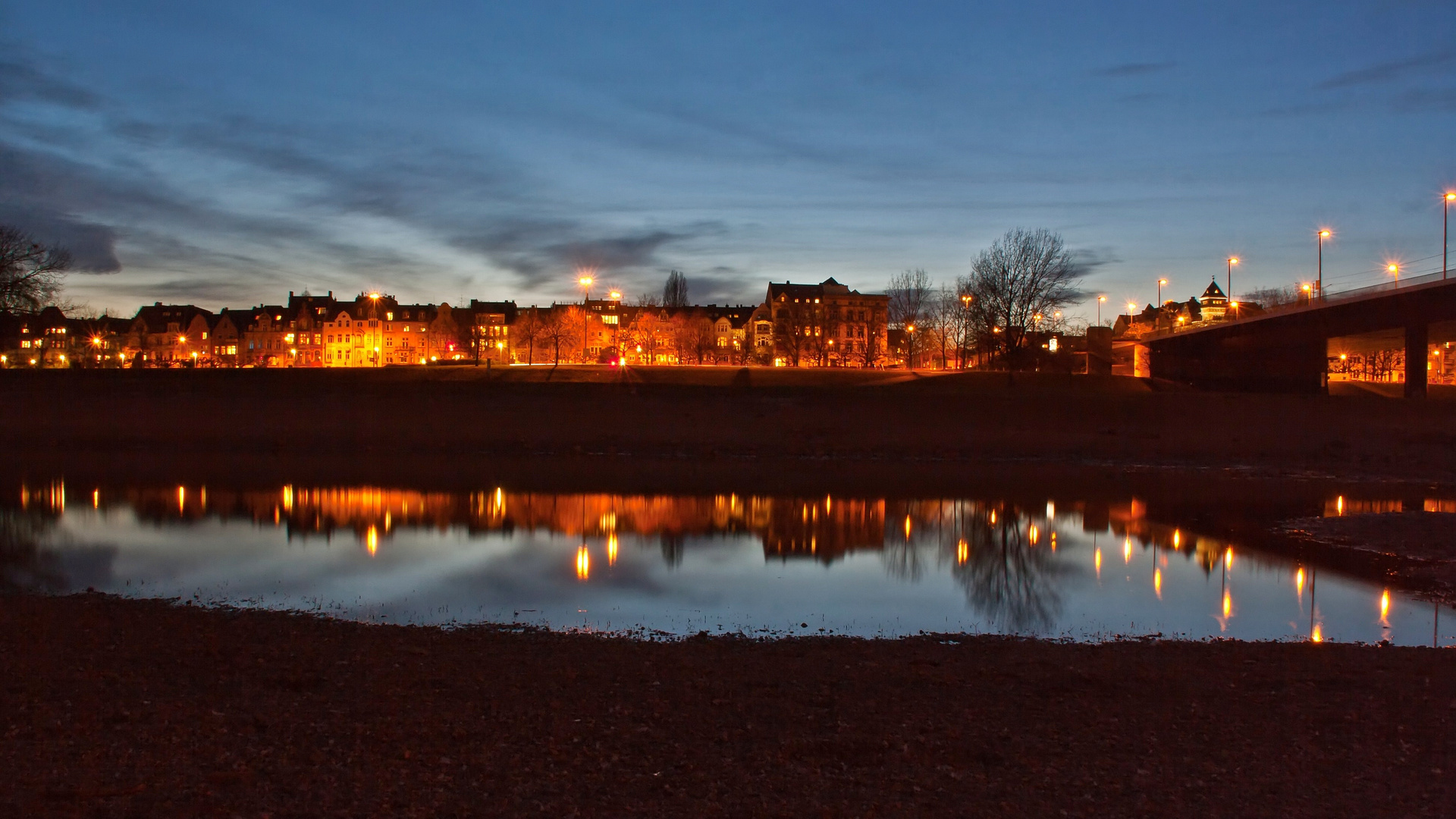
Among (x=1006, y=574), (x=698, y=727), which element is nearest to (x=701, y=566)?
(x=1006, y=574)

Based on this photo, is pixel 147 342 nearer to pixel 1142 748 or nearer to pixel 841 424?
pixel 841 424

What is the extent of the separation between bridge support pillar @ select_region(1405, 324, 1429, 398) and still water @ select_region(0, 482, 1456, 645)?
106 ft

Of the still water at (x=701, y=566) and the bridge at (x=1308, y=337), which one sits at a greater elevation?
the bridge at (x=1308, y=337)

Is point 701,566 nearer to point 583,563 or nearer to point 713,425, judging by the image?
point 583,563

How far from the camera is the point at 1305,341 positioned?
6650 centimetres

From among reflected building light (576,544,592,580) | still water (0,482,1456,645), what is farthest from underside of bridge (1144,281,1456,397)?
reflected building light (576,544,592,580)

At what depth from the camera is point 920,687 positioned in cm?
1180

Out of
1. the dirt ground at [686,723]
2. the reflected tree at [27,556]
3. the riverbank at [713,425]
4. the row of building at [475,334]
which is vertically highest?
the row of building at [475,334]

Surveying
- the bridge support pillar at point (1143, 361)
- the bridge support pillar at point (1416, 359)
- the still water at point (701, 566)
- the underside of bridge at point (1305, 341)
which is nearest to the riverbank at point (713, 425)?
the bridge support pillar at point (1416, 359)

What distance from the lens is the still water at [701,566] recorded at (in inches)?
698

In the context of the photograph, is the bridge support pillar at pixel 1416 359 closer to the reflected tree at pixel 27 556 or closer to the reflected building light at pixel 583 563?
the reflected building light at pixel 583 563

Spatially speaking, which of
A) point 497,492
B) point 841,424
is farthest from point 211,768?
point 841,424

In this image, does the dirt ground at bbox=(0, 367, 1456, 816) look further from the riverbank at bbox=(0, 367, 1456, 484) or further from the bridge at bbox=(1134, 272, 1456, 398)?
the bridge at bbox=(1134, 272, 1456, 398)

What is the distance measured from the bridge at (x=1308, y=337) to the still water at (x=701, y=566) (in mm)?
31663
